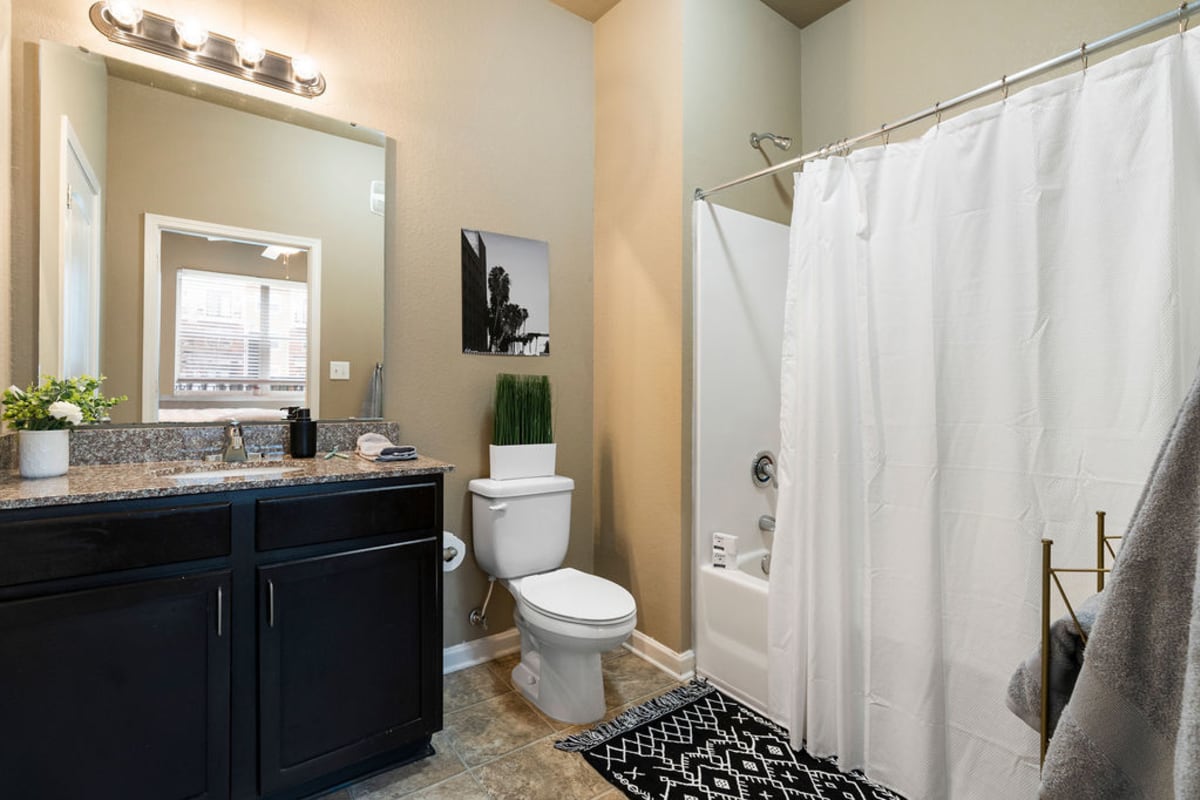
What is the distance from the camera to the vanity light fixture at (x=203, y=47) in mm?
1752

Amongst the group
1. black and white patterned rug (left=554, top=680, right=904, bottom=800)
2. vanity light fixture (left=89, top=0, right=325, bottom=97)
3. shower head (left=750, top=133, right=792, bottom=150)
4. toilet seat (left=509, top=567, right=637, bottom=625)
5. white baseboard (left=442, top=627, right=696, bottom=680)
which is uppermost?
shower head (left=750, top=133, right=792, bottom=150)

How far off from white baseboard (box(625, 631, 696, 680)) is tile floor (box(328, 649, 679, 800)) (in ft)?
0.14

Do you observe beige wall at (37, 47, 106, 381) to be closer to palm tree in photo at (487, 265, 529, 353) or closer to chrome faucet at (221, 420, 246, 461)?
chrome faucet at (221, 420, 246, 461)

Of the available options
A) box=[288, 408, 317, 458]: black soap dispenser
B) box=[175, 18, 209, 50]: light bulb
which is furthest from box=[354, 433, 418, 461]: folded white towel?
box=[175, 18, 209, 50]: light bulb

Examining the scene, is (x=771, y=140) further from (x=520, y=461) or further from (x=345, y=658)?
(x=345, y=658)

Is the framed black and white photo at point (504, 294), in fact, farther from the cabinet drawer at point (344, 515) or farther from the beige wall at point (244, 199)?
the cabinet drawer at point (344, 515)

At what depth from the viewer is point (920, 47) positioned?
93.7 inches

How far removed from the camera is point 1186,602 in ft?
2.21

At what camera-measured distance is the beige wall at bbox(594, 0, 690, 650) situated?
2.37 m

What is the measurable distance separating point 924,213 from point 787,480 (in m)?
0.88

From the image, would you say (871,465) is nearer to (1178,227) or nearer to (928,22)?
(1178,227)

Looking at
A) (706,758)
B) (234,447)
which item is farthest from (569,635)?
(234,447)

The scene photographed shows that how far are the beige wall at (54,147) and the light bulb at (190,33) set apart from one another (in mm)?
251

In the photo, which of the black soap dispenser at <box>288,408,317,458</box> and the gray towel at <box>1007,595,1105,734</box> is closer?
the gray towel at <box>1007,595,1105,734</box>
